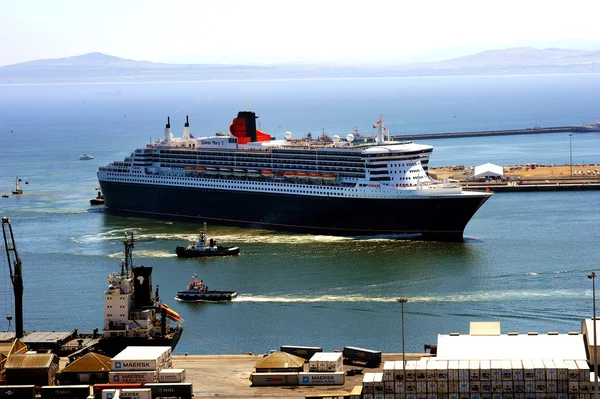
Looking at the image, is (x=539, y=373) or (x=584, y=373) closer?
(x=584, y=373)

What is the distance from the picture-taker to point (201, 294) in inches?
2167

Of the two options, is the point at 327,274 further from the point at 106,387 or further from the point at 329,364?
the point at 106,387

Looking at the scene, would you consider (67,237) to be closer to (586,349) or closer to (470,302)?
(470,302)

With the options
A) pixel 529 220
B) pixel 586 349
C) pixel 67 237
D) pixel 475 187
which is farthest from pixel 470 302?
pixel 475 187

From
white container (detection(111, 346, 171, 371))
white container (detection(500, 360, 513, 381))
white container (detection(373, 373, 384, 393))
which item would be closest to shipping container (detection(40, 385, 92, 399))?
white container (detection(111, 346, 171, 371))

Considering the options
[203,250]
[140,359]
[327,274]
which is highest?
[140,359]

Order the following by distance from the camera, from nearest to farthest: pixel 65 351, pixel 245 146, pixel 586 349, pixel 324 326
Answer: pixel 586 349 < pixel 65 351 < pixel 324 326 < pixel 245 146

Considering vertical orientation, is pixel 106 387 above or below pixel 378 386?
below

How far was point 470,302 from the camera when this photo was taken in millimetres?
52469

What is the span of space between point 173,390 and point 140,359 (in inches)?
75.4

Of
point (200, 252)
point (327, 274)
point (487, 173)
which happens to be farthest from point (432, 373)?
point (487, 173)

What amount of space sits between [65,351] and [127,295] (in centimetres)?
298

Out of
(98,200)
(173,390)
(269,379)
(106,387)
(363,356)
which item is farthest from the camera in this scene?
(98,200)

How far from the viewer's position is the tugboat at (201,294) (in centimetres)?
5494
